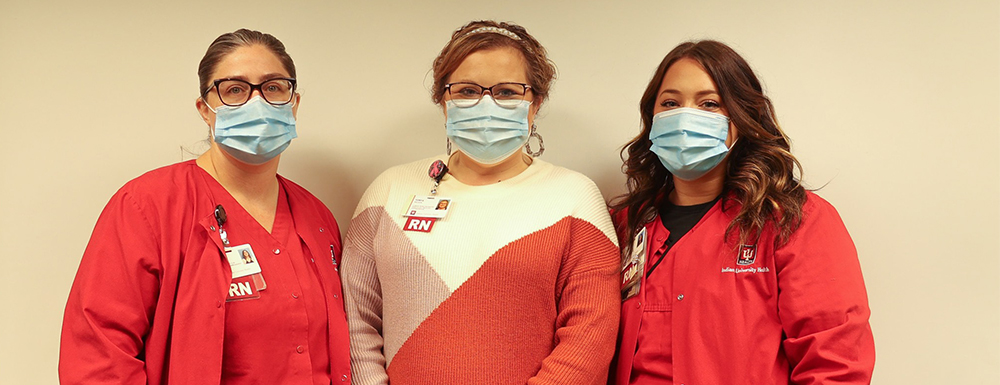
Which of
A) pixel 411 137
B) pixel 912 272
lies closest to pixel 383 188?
pixel 411 137

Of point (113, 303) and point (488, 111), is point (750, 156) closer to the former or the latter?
point (488, 111)

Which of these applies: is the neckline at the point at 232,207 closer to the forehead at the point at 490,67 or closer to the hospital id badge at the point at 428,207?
the hospital id badge at the point at 428,207

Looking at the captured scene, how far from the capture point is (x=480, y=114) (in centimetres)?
191

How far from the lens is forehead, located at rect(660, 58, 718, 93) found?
1.93 metres

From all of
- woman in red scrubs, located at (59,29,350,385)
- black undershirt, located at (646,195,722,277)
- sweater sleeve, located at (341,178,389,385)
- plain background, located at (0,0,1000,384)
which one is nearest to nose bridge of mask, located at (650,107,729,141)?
black undershirt, located at (646,195,722,277)

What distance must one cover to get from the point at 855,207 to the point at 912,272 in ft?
0.94

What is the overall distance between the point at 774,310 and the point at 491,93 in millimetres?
968

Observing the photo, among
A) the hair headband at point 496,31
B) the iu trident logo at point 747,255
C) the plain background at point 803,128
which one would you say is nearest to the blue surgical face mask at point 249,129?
the hair headband at point 496,31

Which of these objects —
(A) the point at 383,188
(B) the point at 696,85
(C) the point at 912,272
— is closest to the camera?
(B) the point at 696,85

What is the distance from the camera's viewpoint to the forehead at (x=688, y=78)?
6.32 ft

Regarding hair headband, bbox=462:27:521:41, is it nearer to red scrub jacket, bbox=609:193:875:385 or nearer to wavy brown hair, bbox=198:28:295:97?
wavy brown hair, bbox=198:28:295:97

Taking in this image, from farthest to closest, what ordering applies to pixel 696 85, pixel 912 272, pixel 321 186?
pixel 321 186 → pixel 912 272 → pixel 696 85

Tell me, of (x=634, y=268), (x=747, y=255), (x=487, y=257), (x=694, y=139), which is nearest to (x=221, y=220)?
(x=487, y=257)

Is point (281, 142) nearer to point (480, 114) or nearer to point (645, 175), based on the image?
point (480, 114)
